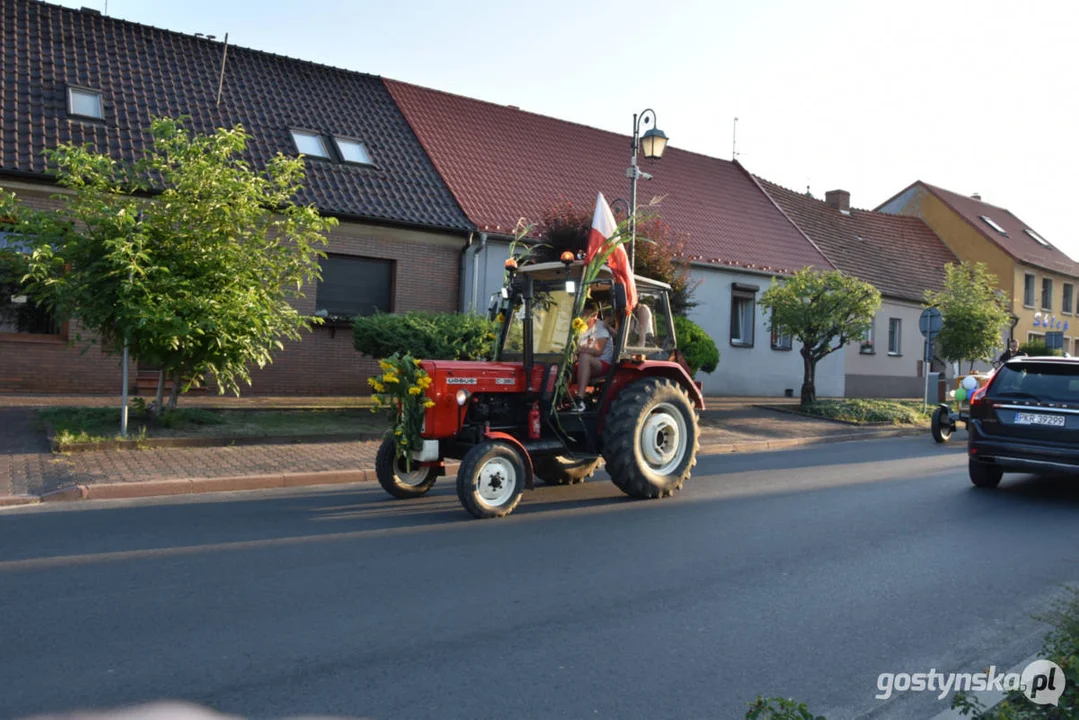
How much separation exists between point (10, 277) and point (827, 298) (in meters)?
14.8

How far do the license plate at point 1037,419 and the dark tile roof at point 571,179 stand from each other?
1185 cm

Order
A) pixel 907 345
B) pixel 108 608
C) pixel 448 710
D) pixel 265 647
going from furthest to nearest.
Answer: pixel 907 345 → pixel 108 608 → pixel 265 647 → pixel 448 710

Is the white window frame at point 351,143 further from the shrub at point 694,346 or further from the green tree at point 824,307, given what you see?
the green tree at point 824,307

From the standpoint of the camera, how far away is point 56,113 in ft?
52.2

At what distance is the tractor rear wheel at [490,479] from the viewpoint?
7527 mm

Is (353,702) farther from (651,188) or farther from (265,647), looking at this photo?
(651,188)

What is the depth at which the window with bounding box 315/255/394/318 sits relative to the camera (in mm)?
17734

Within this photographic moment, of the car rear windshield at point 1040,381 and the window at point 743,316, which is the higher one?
the window at point 743,316

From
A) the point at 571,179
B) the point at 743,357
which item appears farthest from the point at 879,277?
the point at 571,179

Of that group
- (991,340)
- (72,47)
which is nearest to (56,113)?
(72,47)

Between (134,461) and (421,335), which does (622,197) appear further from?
(134,461)

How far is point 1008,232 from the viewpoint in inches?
1601

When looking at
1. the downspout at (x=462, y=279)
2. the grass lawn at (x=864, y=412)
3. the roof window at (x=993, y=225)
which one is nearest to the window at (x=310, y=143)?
the downspout at (x=462, y=279)

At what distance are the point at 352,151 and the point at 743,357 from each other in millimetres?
12119
